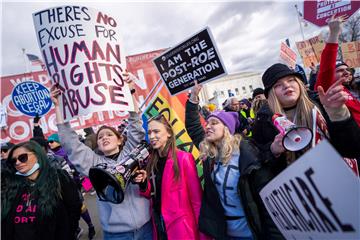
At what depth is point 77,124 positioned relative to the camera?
896cm

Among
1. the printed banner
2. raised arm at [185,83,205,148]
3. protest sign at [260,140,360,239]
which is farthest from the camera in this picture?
the printed banner

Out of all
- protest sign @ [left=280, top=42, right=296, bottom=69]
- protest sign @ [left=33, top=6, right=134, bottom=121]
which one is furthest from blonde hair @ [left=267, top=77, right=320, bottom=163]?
protest sign @ [left=280, top=42, right=296, bottom=69]

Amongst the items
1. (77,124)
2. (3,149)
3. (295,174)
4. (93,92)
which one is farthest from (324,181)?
(77,124)

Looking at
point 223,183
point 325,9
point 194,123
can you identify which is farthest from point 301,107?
point 325,9

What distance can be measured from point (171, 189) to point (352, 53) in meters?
7.35

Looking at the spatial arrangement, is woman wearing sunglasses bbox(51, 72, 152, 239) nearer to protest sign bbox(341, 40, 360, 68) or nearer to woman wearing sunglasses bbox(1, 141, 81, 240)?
woman wearing sunglasses bbox(1, 141, 81, 240)

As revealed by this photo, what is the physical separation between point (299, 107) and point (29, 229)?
232 cm

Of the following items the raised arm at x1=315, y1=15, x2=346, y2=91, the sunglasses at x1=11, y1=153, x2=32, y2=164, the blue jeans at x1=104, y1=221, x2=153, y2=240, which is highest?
the sunglasses at x1=11, y1=153, x2=32, y2=164

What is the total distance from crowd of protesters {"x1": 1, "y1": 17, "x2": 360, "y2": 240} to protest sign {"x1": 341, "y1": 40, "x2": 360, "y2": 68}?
5.74 m

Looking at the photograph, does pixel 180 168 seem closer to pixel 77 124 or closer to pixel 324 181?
pixel 324 181

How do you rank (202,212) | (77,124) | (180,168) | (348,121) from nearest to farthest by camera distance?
(348,121) → (202,212) → (180,168) → (77,124)

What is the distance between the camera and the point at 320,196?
0.93 meters

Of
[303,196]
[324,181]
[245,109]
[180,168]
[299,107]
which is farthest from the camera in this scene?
[245,109]

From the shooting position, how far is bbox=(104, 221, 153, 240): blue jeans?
1.98 m
